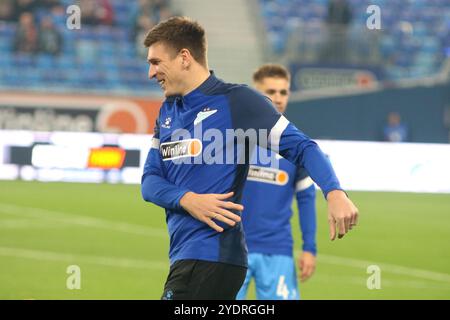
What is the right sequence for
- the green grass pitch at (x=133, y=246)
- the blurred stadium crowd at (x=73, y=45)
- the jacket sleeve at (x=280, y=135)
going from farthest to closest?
1. the blurred stadium crowd at (x=73, y=45)
2. the green grass pitch at (x=133, y=246)
3. the jacket sleeve at (x=280, y=135)

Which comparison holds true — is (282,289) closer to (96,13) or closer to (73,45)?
(73,45)

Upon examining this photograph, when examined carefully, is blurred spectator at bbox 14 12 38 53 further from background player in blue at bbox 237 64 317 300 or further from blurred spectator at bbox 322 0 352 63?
background player in blue at bbox 237 64 317 300

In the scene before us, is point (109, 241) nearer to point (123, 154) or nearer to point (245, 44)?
point (123, 154)

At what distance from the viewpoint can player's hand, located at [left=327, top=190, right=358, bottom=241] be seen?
3815 millimetres

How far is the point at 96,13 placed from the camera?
2412 centimetres

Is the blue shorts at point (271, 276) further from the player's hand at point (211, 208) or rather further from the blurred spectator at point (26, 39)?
the blurred spectator at point (26, 39)

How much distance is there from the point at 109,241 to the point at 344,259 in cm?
308

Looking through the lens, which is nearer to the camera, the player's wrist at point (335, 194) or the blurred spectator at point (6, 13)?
the player's wrist at point (335, 194)

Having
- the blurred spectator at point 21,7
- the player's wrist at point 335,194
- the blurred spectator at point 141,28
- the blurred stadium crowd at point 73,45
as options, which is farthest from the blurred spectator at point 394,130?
the player's wrist at point 335,194

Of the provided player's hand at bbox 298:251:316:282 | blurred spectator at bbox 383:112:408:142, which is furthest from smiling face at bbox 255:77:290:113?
blurred spectator at bbox 383:112:408:142

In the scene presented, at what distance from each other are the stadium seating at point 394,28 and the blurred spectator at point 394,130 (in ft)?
5.58

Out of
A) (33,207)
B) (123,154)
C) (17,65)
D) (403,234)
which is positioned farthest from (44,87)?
(403,234)

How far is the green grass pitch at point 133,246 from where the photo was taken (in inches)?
383

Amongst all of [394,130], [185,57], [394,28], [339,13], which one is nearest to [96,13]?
[339,13]
